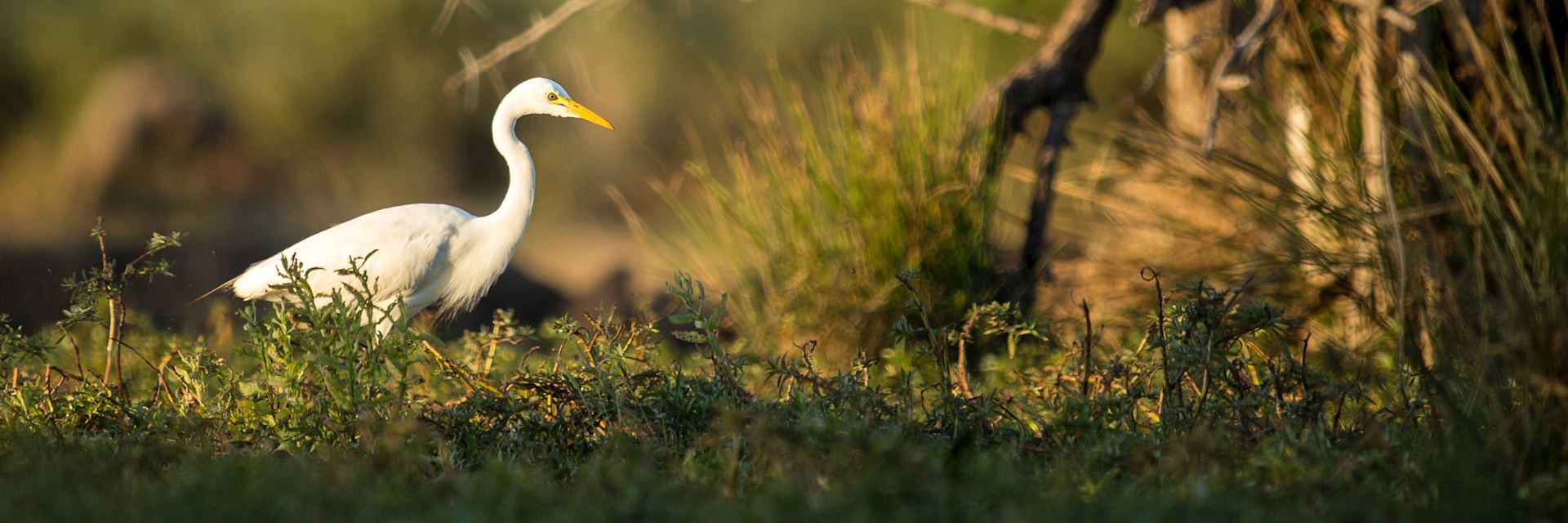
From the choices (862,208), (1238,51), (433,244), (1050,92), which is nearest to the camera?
(1238,51)

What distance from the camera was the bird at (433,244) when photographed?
424cm

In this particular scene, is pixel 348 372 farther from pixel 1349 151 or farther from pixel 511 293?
pixel 511 293

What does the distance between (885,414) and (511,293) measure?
5.30 m

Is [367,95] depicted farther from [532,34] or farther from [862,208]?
[862,208]

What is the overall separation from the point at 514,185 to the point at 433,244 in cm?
32

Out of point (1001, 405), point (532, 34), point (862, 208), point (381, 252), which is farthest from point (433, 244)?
point (1001, 405)

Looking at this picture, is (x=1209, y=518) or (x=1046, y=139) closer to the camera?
(x=1209, y=518)

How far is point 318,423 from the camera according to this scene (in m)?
3.07

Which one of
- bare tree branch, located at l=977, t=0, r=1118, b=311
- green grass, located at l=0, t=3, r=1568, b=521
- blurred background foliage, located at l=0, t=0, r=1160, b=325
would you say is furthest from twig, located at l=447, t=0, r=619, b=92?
blurred background foliage, located at l=0, t=0, r=1160, b=325

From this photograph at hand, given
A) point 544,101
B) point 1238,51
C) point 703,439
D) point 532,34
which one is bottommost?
point 703,439

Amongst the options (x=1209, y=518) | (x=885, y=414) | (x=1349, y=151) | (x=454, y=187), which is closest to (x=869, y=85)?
(x=1349, y=151)

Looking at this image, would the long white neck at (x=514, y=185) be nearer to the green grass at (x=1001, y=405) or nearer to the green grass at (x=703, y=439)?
the green grass at (x=1001, y=405)

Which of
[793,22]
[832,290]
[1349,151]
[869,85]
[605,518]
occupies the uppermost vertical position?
[793,22]

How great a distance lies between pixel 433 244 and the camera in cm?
440
